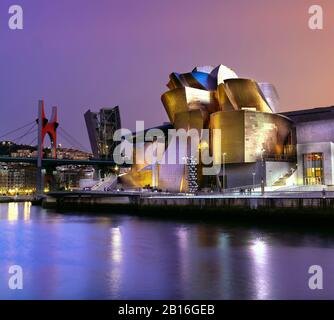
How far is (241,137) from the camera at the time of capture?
4150 centimetres

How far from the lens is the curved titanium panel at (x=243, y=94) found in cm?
4519

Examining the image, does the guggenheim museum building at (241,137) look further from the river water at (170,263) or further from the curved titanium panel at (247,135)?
the river water at (170,263)

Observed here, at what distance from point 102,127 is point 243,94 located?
46431 mm

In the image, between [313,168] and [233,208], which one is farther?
[313,168]

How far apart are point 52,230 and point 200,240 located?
1072 centimetres

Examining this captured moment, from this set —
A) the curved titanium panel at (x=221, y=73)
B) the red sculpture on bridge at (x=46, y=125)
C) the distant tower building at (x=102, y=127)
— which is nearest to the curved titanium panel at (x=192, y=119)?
the curved titanium panel at (x=221, y=73)

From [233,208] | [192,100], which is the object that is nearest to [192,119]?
[192,100]

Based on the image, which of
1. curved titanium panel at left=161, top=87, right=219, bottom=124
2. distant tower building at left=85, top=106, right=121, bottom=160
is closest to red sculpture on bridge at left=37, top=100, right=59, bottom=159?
distant tower building at left=85, top=106, right=121, bottom=160

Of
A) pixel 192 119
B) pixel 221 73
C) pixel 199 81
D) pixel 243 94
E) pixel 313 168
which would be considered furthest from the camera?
pixel 221 73

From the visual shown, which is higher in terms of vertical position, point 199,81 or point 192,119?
point 199,81

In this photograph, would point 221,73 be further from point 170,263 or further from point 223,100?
point 170,263

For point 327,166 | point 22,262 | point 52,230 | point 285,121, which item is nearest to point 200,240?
point 22,262
